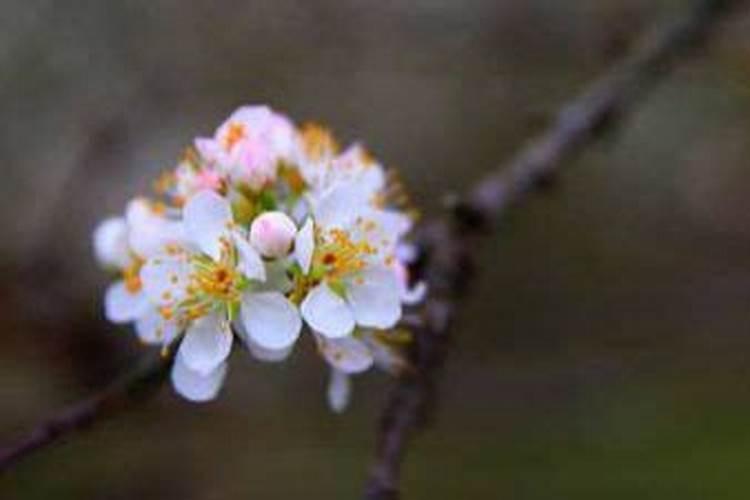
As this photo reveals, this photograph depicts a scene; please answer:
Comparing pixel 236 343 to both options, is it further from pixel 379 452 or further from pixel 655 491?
pixel 655 491

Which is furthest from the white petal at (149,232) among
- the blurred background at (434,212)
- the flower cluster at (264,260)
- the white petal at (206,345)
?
the blurred background at (434,212)

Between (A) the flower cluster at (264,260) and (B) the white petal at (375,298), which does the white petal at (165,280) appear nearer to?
(A) the flower cluster at (264,260)

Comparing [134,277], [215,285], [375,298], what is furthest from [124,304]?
[375,298]

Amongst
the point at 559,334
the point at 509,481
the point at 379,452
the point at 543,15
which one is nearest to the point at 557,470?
the point at 509,481

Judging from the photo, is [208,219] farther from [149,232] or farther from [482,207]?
[482,207]

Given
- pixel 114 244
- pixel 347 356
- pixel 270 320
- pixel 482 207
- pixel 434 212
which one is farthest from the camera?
pixel 434 212

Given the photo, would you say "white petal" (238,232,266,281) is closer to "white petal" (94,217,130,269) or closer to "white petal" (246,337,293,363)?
"white petal" (246,337,293,363)
